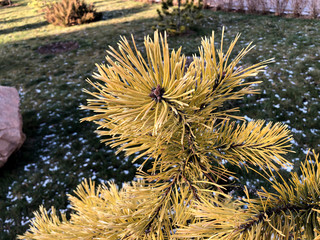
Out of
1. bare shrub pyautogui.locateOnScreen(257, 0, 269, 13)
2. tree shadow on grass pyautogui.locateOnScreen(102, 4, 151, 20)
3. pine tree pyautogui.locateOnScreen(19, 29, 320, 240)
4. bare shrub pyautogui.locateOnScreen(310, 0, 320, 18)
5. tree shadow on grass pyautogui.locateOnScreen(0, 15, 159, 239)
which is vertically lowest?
tree shadow on grass pyautogui.locateOnScreen(0, 15, 159, 239)

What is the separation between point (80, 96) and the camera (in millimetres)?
6355

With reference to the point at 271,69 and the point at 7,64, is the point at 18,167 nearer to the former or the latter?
the point at 7,64

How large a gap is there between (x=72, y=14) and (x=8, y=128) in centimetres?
961

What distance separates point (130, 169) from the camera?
4180mm

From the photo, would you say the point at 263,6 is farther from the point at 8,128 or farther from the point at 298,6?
the point at 8,128

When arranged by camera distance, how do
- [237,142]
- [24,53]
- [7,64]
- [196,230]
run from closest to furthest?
1. [196,230]
2. [237,142]
3. [7,64]
4. [24,53]

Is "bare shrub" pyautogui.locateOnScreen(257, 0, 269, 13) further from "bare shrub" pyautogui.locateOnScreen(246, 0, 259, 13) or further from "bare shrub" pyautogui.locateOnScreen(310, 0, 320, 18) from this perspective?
"bare shrub" pyautogui.locateOnScreen(310, 0, 320, 18)

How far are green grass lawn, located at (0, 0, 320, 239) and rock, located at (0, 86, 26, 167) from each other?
0.38 meters

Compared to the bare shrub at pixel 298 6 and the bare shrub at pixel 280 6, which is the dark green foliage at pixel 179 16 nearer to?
the bare shrub at pixel 280 6

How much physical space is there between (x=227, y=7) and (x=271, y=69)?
6.67 meters

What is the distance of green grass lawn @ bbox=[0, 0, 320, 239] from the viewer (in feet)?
13.2

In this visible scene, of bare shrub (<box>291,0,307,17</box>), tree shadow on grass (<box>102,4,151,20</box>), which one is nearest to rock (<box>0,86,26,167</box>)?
tree shadow on grass (<box>102,4,151,20</box>)

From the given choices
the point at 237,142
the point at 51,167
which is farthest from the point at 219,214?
the point at 51,167

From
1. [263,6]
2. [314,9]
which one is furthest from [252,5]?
[314,9]
